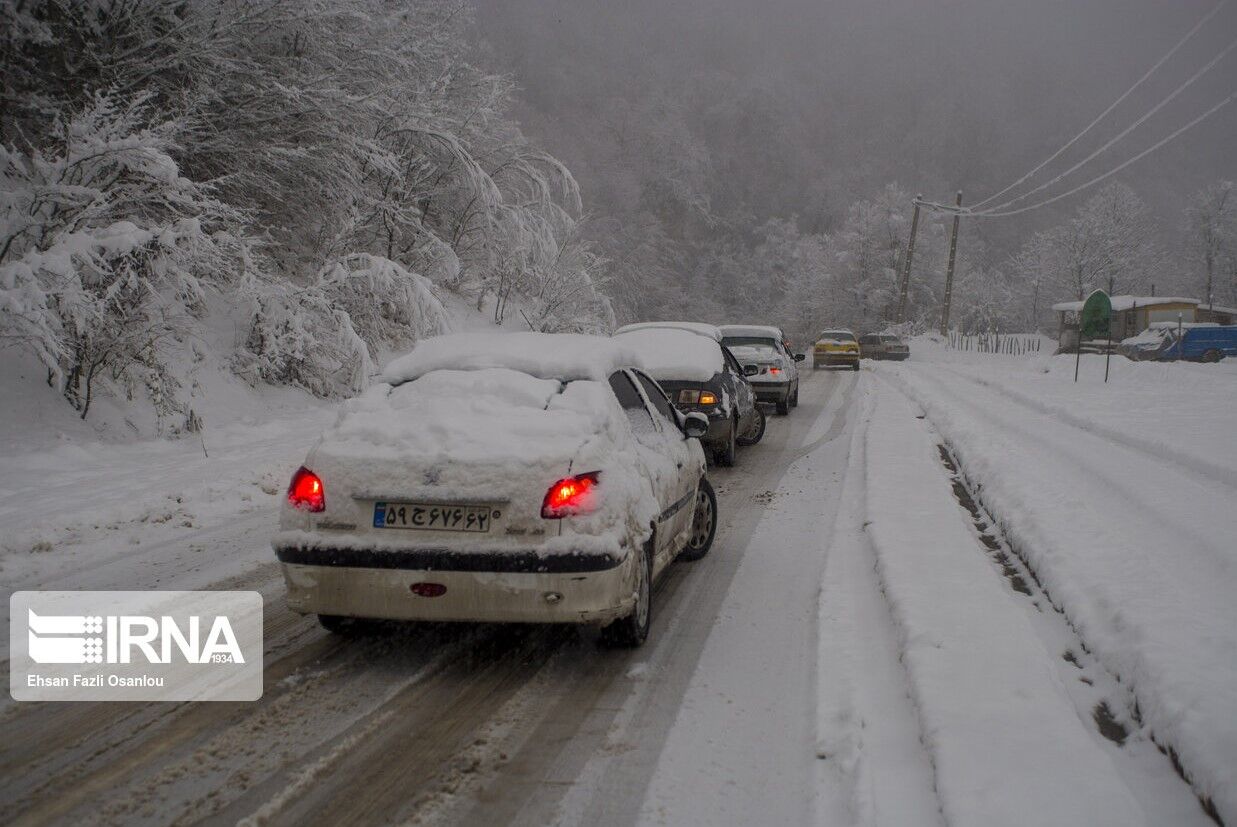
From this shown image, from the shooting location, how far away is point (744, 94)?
433 feet

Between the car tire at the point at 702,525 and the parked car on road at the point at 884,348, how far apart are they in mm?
39497

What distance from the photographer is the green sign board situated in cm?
2089

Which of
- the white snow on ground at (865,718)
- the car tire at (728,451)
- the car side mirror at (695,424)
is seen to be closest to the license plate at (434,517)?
the white snow on ground at (865,718)

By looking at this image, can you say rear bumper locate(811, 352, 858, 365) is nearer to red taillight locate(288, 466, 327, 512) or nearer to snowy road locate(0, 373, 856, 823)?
snowy road locate(0, 373, 856, 823)

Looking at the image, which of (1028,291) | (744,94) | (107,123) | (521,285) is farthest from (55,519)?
(744,94)

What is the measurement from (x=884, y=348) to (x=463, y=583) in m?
44.0

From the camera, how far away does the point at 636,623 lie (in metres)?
4.21

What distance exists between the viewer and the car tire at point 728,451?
10.0 meters

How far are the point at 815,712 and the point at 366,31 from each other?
16.0 m

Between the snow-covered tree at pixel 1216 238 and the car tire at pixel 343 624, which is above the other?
the snow-covered tree at pixel 1216 238

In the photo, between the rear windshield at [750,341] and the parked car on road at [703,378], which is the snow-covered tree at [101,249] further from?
the rear windshield at [750,341]

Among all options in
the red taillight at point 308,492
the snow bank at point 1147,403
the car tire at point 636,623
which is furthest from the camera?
the snow bank at point 1147,403

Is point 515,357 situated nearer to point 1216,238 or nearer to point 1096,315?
point 1096,315

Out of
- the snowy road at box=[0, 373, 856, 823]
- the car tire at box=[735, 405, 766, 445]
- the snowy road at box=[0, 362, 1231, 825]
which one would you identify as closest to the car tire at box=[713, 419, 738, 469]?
the car tire at box=[735, 405, 766, 445]
